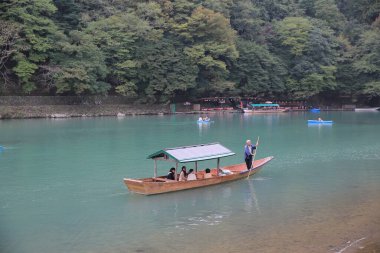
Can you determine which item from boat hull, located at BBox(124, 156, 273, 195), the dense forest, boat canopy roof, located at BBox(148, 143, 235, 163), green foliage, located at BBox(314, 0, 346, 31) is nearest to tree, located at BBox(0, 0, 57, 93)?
the dense forest

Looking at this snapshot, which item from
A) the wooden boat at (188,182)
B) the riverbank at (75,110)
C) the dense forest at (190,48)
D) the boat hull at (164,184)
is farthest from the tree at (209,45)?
the boat hull at (164,184)

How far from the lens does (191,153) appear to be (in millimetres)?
21297

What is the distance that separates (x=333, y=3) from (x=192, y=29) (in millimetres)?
37353

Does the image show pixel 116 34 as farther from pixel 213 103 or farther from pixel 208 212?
pixel 208 212

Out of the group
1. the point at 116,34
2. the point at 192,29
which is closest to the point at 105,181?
the point at 116,34

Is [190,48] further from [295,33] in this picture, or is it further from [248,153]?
[248,153]

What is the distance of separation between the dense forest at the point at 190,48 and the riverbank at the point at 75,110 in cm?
189

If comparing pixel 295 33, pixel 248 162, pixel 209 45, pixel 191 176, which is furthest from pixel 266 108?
pixel 191 176

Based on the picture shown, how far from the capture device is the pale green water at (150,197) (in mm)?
14820

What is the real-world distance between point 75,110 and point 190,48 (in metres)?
20.2

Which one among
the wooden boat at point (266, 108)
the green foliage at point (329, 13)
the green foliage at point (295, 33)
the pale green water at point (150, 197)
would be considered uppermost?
the green foliage at point (329, 13)

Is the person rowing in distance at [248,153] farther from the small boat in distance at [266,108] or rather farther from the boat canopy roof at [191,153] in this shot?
the small boat in distance at [266,108]

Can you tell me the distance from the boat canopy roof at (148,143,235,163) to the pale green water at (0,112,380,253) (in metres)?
1.37

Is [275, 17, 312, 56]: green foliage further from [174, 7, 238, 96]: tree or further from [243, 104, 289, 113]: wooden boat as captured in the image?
[174, 7, 238, 96]: tree
